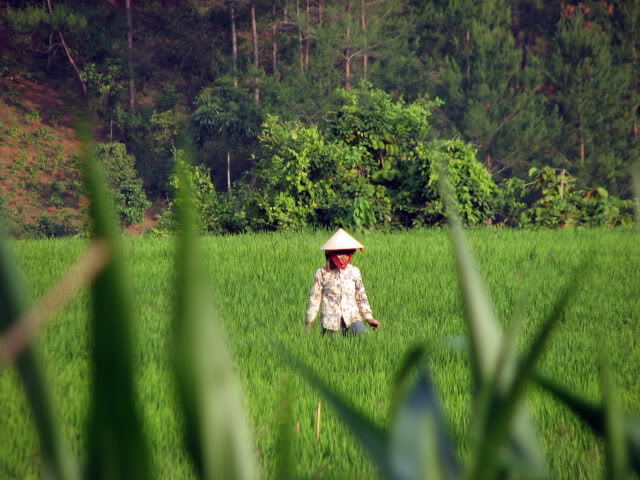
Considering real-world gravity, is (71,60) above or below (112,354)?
above

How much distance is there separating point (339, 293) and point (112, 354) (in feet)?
18.5

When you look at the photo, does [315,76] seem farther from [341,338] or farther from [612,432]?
[612,432]

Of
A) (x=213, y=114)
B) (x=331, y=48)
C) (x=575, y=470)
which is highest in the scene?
(x=331, y=48)

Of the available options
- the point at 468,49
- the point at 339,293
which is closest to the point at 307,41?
the point at 468,49

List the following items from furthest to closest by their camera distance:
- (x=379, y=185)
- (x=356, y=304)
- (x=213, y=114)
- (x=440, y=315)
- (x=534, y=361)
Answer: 1. (x=213, y=114)
2. (x=379, y=185)
3. (x=440, y=315)
4. (x=356, y=304)
5. (x=534, y=361)

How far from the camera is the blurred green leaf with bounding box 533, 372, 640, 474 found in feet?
1.44

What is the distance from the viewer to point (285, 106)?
27266mm

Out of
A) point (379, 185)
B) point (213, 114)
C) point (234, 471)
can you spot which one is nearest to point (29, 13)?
point (213, 114)

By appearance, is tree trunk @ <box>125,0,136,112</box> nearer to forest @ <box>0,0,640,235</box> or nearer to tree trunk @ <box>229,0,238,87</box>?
forest @ <box>0,0,640,235</box>

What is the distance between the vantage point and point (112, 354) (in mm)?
266

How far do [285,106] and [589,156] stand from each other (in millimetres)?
9867

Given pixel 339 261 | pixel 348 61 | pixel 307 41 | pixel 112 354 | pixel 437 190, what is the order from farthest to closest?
pixel 307 41 < pixel 348 61 < pixel 437 190 < pixel 339 261 < pixel 112 354

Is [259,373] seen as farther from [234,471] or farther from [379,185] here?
[379,185]

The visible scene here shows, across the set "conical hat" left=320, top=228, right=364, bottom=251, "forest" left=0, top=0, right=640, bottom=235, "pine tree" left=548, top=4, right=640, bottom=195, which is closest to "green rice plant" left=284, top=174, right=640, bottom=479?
"conical hat" left=320, top=228, right=364, bottom=251
